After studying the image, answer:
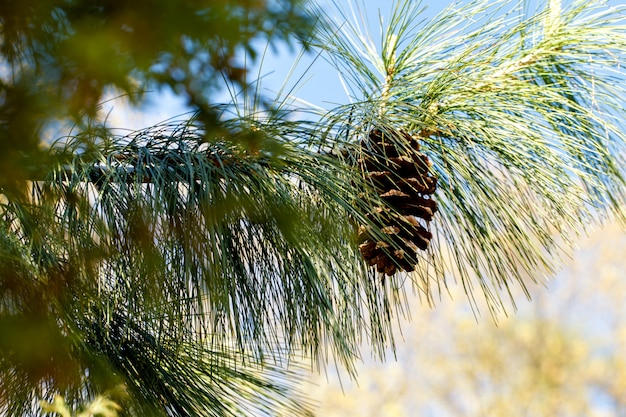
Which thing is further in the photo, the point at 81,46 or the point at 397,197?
the point at 397,197

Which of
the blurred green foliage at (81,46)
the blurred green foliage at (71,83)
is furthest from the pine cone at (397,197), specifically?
the blurred green foliage at (81,46)

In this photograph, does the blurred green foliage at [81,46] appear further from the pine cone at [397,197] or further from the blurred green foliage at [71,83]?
the pine cone at [397,197]

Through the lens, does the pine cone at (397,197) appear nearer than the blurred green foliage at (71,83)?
No

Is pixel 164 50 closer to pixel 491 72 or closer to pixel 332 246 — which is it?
pixel 332 246

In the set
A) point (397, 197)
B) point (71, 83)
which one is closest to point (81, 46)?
point (71, 83)

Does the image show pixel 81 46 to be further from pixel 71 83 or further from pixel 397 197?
pixel 397 197

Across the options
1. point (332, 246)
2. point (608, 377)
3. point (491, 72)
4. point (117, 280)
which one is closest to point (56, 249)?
point (117, 280)

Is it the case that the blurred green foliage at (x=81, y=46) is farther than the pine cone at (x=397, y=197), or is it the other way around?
the pine cone at (x=397, y=197)

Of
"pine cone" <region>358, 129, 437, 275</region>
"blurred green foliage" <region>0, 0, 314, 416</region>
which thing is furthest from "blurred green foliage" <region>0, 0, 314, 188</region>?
"pine cone" <region>358, 129, 437, 275</region>
